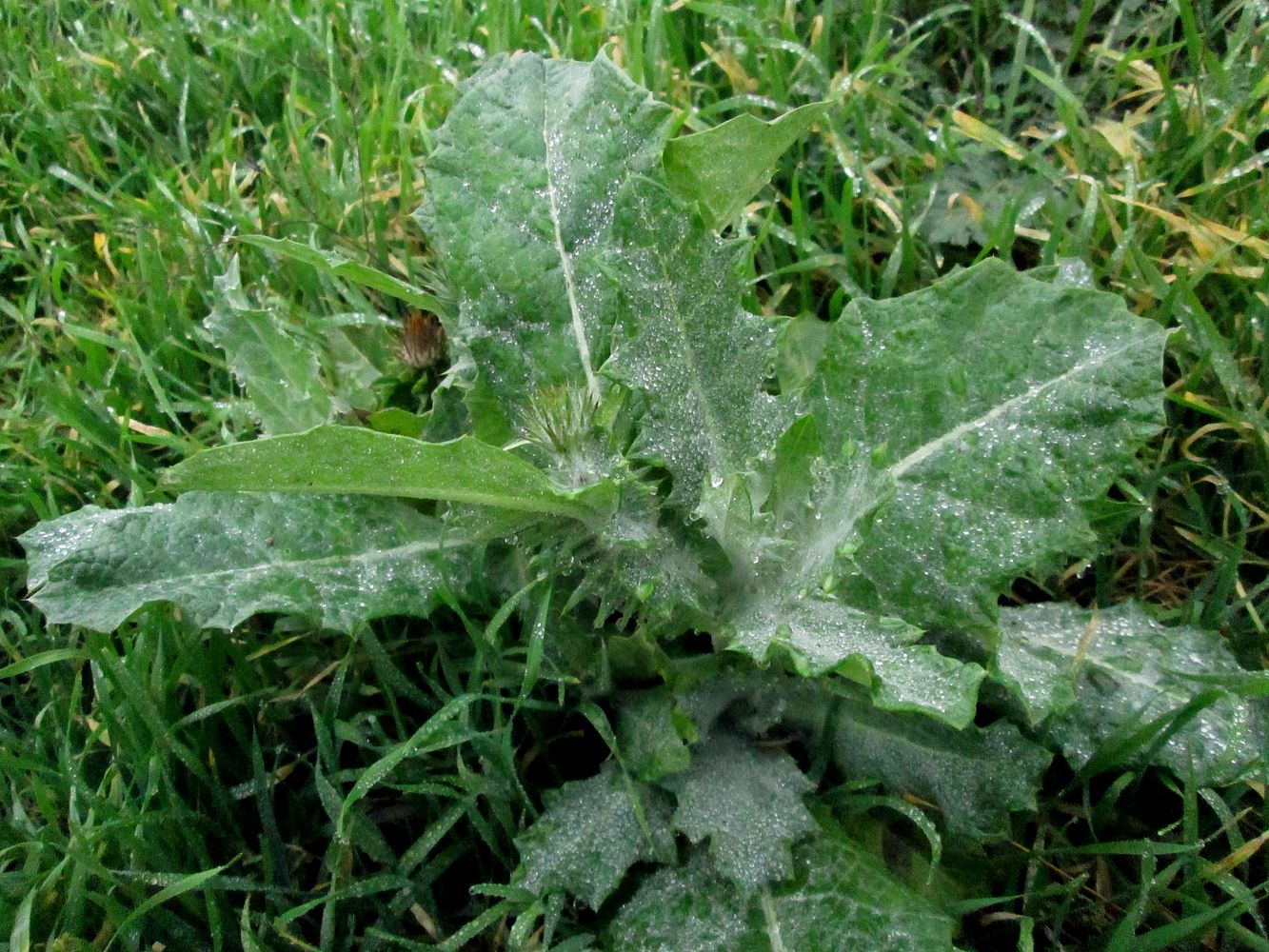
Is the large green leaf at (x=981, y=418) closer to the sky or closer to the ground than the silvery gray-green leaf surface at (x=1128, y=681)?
closer to the sky

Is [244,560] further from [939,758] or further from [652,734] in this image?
[939,758]

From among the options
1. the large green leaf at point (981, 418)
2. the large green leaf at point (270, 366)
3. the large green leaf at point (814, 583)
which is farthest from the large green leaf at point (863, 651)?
the large green leaf at point (270, 366)

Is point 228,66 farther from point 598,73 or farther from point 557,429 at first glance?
point 557,429

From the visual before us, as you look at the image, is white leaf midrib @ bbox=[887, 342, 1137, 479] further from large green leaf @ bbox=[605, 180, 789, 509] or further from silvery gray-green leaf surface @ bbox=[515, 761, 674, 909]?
silvery gray-green leaf surface @ bbox=[515, 761, 674, 909]

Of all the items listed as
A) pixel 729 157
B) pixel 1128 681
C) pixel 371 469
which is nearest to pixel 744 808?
pixel 1128 681

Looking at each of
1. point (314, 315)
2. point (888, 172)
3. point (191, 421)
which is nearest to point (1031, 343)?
point (888, 172)

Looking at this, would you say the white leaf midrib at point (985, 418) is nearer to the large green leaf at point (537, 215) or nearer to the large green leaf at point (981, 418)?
the large green leaf at point (981, 418)

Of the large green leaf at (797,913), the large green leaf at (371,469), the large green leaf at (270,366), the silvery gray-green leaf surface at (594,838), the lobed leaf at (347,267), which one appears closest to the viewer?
the large green leaf at (371,469)
